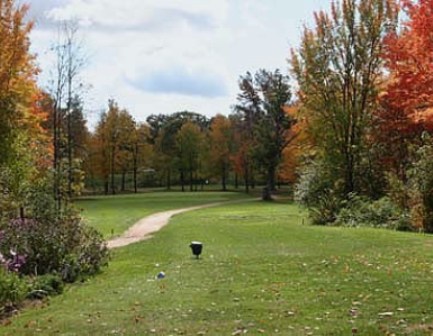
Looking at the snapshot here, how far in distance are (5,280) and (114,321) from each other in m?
3.09

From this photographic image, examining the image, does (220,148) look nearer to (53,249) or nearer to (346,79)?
(346,79)

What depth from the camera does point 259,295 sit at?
10266 mm

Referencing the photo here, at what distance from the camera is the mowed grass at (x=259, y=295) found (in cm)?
816

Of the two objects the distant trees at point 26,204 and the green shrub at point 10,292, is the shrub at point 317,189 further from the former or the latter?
the green shrub at point 10,292

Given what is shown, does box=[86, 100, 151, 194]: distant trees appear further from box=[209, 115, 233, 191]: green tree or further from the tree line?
box=[209, 115, 233, 191]: green tree

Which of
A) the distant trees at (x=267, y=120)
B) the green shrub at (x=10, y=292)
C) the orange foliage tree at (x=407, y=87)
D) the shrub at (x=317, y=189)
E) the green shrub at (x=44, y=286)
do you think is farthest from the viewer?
the distant trees at (x=267, y=120)

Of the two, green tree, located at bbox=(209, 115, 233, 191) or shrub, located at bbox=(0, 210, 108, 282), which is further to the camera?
green tree, located at bbox=(209, 115, 233, 191)

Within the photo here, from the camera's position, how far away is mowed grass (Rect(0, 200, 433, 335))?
8164 mm

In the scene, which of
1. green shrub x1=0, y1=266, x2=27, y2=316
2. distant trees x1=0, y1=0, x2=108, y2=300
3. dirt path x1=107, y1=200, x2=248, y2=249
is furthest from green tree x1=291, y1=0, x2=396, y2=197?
green shrub x1=0, y1=266, x2=27, y2=316

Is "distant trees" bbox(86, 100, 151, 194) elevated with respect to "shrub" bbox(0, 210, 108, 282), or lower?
elevated

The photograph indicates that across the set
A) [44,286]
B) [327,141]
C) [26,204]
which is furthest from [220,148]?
[44,286]

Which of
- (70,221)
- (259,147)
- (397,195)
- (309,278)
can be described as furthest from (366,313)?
(259,147)

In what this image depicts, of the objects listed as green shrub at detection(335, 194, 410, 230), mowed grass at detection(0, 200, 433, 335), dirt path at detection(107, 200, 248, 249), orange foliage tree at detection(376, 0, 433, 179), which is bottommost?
dirt path at detection(107, 200, 248, 249)

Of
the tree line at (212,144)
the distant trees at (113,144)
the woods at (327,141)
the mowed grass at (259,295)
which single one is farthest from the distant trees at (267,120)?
the mowed grass at (259,295)
